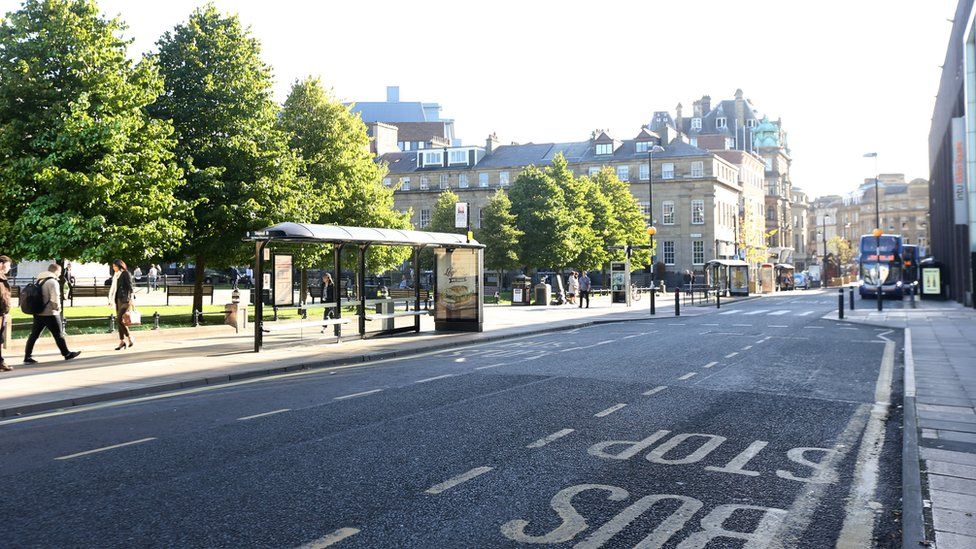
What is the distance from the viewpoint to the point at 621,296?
44.2m

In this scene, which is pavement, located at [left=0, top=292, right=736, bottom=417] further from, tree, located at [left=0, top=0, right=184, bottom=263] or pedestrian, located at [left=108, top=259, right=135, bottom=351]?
tree, located at [left=0, top=0, right=184, bottom=263]

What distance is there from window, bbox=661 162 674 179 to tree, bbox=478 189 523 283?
106 feet

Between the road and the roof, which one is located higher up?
the roof

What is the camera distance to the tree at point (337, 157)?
33625mm

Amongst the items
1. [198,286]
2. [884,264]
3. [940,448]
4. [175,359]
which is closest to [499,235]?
[884,264]

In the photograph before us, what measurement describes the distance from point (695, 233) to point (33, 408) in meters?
78.4

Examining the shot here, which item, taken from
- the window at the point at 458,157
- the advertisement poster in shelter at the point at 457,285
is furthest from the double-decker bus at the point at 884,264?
the window at the point at 458,157

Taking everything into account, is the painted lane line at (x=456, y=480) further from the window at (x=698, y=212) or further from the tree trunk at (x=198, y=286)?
the window at (x=698, y=212)

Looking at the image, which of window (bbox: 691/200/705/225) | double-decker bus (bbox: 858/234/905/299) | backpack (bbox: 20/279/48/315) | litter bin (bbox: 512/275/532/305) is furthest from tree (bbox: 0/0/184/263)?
window (bbox: 691/200/705/225)

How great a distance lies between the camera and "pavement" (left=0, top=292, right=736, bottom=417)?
11.3 metres

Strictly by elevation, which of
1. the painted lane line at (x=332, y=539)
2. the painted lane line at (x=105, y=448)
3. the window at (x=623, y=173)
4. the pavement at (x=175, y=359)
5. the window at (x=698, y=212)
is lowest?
the painted lane line at (x=332, y=539)

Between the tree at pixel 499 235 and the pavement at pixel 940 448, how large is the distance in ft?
131

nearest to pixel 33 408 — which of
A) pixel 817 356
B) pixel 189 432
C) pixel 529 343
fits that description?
pixel 189 432

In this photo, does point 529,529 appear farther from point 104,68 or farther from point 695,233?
point 695,233
